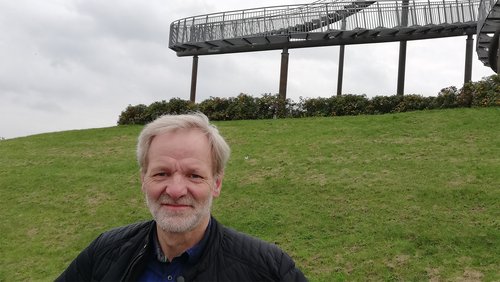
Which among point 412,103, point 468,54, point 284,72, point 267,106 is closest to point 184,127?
point 412,103

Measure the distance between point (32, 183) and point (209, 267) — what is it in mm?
10267

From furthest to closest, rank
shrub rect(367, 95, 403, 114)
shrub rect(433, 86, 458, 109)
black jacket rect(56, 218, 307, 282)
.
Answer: shrub rect(367, 95, 403, 114) < shrub rect(433, 86, 458, 109) < black jacket rect(56, 218, 307, 282)

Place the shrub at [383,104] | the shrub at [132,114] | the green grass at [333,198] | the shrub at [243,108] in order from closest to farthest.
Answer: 1. the green grass at [333,198]
2. the shrub at [383,104]
3. the shrub at [243,108]
4. the shrub at [132,114]

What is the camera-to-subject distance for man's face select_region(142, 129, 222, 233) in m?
2.03

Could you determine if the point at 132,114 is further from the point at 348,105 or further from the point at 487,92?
the point at 487,92

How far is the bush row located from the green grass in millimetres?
986

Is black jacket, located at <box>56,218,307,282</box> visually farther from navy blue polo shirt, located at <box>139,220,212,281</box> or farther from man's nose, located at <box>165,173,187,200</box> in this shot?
man's nose, located at <box>165,173,187,200</box>

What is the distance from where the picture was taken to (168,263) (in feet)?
6.79

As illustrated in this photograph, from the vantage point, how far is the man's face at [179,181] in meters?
2.03

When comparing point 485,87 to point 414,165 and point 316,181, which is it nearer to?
point 414,165

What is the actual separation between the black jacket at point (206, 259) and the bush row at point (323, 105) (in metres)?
11.6

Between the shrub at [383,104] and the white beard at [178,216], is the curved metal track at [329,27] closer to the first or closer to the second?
the shrub at [383,104]

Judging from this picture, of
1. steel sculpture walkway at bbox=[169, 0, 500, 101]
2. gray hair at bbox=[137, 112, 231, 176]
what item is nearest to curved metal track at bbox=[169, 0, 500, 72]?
steel sculpture walkway at bbox=[169, 0, 500, 101]

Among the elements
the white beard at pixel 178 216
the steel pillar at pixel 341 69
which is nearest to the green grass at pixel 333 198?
the white beard at pixel 178 216
